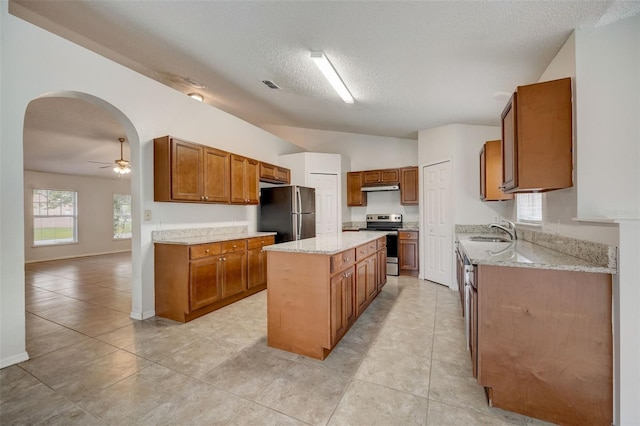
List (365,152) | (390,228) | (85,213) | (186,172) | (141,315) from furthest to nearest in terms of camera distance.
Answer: (85,213) → (365,152) → (390,228) → (186,172) → (141,315)

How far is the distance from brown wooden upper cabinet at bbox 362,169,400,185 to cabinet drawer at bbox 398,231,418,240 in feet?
3.58

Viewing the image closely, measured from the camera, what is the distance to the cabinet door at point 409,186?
538 cm

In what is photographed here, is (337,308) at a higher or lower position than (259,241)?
lower

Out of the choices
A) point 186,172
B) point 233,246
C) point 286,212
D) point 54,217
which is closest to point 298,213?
point 286,212

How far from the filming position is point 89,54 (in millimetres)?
2641

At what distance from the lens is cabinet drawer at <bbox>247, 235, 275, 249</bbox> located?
12.8ft

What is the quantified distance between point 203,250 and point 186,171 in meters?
0.98

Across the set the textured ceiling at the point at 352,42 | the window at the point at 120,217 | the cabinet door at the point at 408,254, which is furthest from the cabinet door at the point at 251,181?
the window at the point at 120,217

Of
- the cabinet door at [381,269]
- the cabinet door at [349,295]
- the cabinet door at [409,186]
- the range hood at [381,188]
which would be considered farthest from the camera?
the range hood at [381,188]

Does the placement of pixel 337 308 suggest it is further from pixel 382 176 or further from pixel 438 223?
pixel 382 176

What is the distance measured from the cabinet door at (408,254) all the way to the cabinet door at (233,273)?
9.71 feet

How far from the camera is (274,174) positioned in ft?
16.1

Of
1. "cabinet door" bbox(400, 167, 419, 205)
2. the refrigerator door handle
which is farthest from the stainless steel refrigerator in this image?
"cabinet door" bbox(400, 167, 419, 205)

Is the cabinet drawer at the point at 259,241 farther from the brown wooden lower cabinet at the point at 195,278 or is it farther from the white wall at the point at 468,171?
the white wall at the point at 468,171
